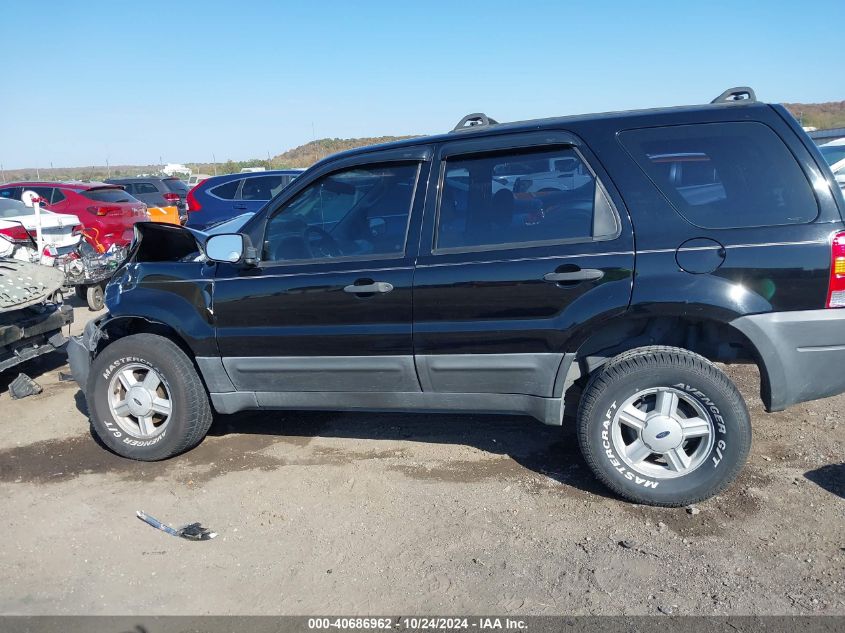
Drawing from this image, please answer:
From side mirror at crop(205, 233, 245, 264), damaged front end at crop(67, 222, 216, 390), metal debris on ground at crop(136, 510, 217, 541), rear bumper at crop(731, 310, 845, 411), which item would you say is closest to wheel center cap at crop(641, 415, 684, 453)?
rear bumper at crop(731, 310, 845, 411)

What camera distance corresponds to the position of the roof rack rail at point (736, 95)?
3.67 meters

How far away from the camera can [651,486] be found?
3.60 m

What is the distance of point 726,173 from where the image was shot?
11.3ft

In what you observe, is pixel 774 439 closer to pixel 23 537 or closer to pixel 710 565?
pixel 710 565

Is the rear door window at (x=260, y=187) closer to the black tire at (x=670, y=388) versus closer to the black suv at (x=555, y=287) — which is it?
the black suv at (x=555, y=287)

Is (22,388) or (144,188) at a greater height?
(144,188)

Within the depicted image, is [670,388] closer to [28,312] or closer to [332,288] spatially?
[332,288]

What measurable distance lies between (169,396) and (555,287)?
257 cm

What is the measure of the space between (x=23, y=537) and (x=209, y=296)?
1637 mm

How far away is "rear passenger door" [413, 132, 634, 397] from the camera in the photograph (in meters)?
3.53

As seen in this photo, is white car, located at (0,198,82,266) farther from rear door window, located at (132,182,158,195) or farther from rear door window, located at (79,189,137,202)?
rear door window, located at (132,182,158,195)

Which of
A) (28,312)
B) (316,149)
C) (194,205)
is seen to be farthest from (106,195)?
(316,149)

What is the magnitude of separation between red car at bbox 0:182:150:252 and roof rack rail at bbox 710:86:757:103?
10.4 m

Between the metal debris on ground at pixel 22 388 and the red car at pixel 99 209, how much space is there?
6.05 m
